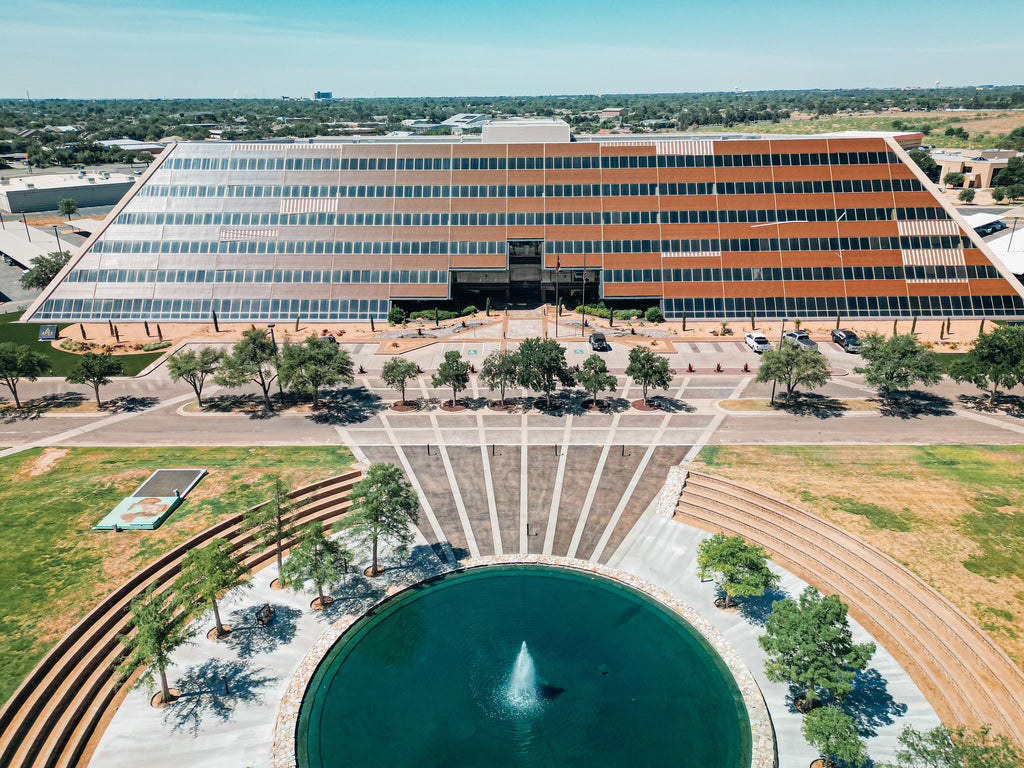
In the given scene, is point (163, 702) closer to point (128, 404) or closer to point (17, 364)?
point (128, 404)

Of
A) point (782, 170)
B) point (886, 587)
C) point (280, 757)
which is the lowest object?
point (280, 757)

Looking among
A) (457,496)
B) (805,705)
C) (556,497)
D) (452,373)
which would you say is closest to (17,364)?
(452,373)

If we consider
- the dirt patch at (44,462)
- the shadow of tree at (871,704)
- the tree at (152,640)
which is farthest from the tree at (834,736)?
the dirt patch at (44,462)

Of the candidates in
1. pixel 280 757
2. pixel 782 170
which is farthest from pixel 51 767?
pixel 782 170

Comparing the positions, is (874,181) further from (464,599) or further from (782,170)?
(464,599)

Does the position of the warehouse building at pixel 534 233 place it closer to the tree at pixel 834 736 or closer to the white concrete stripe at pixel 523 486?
the white concrete stripe at pixel 523 486

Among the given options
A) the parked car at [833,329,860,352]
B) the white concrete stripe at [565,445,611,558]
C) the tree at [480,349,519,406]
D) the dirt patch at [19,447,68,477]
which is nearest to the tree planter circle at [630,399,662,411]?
the white concrete stripe at [565,445,611,558]

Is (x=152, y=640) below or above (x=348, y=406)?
above
